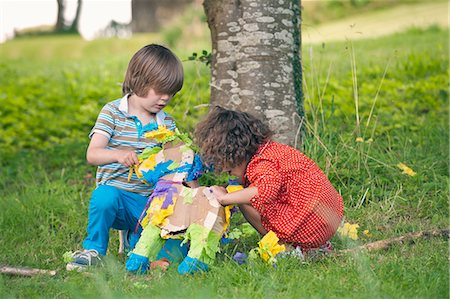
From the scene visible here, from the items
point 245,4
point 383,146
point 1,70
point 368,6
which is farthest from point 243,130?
point 368,6

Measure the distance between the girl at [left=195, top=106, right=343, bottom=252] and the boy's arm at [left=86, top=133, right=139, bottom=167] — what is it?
37cm

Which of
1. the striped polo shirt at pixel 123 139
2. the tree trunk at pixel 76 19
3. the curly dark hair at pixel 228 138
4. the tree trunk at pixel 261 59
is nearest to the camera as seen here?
the curly dark hair at pixel 228 138

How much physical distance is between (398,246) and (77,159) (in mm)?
3160

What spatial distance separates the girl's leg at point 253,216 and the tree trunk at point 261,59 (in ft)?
3.80

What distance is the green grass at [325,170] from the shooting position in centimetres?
303

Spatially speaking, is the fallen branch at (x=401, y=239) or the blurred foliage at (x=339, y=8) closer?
the fallen branch at (x=401, y=239)

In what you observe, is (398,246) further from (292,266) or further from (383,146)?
(383,146)

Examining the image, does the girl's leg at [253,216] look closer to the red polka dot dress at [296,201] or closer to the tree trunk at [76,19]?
the red polka dot dress at [296,201]

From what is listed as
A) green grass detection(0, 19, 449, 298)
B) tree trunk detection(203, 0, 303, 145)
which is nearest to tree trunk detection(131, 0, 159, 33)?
green grass detection(0, 19, 449, 298)

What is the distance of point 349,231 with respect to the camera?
3.76 meters

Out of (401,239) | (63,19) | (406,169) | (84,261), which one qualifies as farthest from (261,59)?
(63,19)

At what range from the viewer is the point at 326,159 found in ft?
15.0

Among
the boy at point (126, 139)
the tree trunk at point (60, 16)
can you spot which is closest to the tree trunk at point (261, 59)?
the boy at point (126, 139)

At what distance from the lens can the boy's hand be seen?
3539mm
